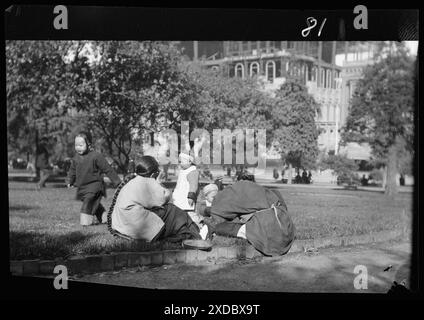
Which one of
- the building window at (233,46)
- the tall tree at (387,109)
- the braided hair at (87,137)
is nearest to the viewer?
the tall tree at (387,109)

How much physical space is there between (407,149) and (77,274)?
319 cm

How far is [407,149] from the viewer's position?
15.4 feet

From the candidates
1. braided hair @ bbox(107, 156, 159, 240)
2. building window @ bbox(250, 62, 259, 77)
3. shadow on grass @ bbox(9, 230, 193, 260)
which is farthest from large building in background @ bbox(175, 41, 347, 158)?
shadow on grass @ bbox(9, 230, 193, 260)

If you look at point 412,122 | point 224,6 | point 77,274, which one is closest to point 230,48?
point 224,6

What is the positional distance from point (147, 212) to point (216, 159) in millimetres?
819

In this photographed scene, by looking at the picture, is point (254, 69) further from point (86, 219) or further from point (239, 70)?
point (86, 219)

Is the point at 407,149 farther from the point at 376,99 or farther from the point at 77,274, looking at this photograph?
the point at 77,274

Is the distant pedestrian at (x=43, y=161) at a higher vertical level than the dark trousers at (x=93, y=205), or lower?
higher

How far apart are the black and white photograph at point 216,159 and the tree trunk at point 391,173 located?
0.04 feet

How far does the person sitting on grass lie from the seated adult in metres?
0.23

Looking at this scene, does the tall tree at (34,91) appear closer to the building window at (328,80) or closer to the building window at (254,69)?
the building window at (254,69)

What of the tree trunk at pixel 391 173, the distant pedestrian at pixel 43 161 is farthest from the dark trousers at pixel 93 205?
the tree trunk at pixel 391 173

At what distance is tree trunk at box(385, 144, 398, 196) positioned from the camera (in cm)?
483

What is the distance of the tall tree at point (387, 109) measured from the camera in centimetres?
452
